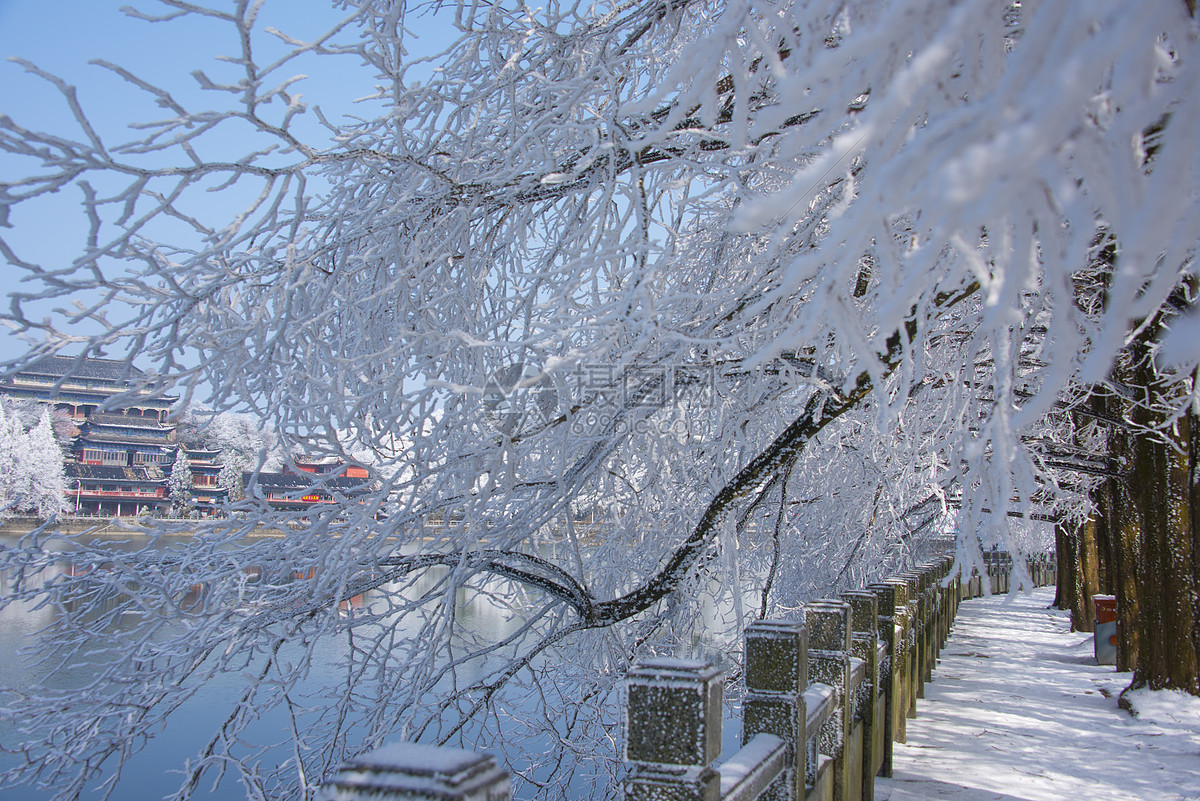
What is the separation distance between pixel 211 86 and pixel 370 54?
909 mm

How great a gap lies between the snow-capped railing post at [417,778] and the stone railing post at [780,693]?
6.11 ft

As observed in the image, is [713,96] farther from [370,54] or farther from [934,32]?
[370,54]

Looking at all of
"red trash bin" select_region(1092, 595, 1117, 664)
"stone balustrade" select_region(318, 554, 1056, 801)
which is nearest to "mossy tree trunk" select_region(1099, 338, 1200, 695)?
"stone balustrade" select_region(318, 554, 1056, 801)

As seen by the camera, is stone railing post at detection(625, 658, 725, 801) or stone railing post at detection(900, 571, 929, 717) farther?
stone railing post at detection(900, 571, 929, 717)

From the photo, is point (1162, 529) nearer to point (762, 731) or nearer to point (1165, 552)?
point (1165, 552)

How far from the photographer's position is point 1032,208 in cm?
90

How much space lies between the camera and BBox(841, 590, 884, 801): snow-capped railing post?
14.8 ft

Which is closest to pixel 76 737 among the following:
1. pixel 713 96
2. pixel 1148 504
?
pixel 713 96

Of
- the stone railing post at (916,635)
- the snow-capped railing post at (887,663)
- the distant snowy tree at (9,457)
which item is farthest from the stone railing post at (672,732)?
the distant snowy tree at (9,457)

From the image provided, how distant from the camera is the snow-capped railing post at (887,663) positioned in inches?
208

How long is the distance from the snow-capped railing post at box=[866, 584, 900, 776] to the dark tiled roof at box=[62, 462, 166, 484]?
57792mm

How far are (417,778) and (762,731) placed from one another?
2044 millimetres

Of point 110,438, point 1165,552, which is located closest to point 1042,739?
point 1165,552

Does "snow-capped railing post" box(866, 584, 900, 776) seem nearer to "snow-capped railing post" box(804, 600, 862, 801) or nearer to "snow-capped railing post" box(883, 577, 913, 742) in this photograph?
"snow-capped railing post" box(883, 577, 913, 742)
